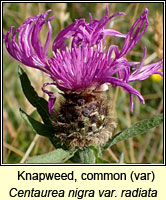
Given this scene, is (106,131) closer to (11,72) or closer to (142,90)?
(142,90)

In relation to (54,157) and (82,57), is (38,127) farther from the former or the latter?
(82,57)

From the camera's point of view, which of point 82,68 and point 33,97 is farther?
point 33,97

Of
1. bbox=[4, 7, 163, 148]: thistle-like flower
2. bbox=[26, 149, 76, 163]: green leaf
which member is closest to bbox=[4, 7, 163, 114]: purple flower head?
bbox=[4, 7, 163, 148]: thistle-like flower

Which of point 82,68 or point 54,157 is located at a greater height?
point 82,68

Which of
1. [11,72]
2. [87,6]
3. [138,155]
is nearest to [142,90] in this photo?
[138,155]

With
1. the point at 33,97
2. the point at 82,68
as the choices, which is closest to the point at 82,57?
the point at 82,68

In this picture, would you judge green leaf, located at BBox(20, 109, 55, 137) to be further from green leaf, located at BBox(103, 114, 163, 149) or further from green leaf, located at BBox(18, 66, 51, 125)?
green leaf, located at BBox(103, 114, 163, 149)

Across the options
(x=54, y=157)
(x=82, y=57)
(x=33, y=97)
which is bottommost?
(x=54, y=157)
